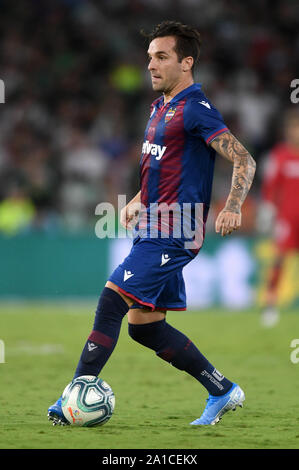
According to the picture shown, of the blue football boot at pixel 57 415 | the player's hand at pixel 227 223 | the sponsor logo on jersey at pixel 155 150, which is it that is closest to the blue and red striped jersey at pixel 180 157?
the sponsor logo on jersey at pixel 155 150

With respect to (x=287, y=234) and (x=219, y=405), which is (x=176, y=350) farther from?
(x=287, y=234)

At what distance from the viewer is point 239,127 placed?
16188 millimetres

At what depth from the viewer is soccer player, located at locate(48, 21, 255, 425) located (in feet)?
16.6

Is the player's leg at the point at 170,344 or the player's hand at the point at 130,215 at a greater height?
the player's hand at the point at 130,215

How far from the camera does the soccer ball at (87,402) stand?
16.4 ft

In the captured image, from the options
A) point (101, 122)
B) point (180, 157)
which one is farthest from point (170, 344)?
point (101, 122)

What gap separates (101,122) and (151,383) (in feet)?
31.6

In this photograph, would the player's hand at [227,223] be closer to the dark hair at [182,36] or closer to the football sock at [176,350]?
the football sock at [176,350]

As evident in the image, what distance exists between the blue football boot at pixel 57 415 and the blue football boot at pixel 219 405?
0.75 m

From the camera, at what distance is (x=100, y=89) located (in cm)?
1700

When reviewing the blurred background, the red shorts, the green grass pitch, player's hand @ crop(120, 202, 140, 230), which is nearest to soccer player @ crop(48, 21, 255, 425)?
player's hand @ crop(120, 202, 140, 230)
